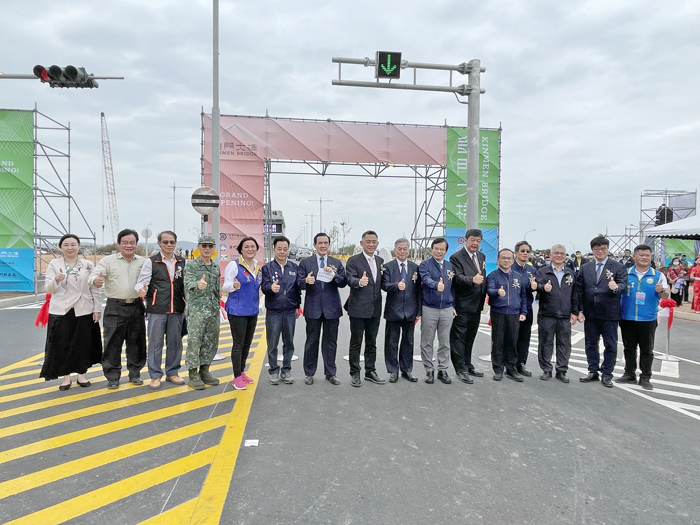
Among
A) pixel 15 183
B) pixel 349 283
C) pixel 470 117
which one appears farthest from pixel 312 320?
pixel 15 183

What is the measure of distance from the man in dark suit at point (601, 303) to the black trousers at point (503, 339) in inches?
37.1

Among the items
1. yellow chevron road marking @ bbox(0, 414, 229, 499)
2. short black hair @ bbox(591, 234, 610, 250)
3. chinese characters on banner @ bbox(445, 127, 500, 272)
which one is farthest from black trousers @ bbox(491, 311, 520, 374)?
chinese characters on banner @ bbox(445, 127, 500, 272)

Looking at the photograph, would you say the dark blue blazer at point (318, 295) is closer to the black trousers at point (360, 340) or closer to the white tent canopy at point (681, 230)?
the black trousers at point (360, 340)

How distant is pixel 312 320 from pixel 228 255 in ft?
35.5

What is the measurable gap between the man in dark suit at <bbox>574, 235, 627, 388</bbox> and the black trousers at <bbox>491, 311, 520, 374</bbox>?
942mm

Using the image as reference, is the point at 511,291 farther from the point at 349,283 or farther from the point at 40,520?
the point at 40,520

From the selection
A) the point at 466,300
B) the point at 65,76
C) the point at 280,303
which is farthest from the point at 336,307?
the point at 65,76

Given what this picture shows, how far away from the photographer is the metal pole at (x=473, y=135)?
8938 mm

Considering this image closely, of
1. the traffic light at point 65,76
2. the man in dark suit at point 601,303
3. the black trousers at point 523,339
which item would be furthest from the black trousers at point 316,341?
the traffic light at point 65,76

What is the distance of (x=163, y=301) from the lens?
5156 mm

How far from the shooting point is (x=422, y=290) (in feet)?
18.9

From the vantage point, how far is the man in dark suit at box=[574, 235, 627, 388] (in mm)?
5680

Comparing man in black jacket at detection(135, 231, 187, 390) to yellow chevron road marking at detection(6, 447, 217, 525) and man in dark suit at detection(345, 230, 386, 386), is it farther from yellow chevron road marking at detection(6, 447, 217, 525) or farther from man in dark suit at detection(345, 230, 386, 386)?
yellow chevron road marking at detection(6, 447, 217, 525)

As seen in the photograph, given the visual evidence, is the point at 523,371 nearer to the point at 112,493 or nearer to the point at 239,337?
the point at 239,337
